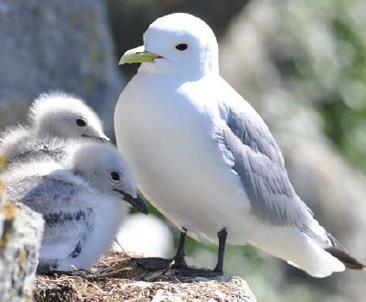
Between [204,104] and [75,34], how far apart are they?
401 cm

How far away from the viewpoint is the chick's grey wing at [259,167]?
7090 millimetres

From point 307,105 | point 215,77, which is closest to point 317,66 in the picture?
point 307,105

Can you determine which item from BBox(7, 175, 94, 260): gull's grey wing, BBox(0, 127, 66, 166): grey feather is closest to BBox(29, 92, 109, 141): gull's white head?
BBox(0, 127, 66, 166): grey feather

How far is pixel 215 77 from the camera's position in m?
7.19

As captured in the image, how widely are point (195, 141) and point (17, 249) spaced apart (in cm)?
239

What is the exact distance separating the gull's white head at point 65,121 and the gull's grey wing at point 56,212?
0.98 metres

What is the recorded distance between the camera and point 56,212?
21.7 ft

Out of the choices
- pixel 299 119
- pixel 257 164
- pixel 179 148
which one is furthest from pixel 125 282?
pixel 299 119

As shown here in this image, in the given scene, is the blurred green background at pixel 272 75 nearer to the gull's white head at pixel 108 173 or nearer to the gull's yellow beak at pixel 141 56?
the gull's white head at pixel 108 173

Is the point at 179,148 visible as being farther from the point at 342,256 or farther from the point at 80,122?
the point at 342,256

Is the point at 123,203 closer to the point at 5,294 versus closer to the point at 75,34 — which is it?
the point at 5,294

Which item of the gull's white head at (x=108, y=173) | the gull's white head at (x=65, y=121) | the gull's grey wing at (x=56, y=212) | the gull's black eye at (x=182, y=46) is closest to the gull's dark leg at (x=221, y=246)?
the gull's white head at (x=108, y=173)

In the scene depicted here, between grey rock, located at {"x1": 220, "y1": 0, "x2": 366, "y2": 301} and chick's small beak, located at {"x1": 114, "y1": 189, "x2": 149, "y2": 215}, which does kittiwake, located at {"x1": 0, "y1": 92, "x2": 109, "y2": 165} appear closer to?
chick's small beak, located at {"x1": 114, "y1": 189, "x2": 149, "y2": 215}

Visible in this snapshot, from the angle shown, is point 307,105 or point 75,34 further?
point 307,105
